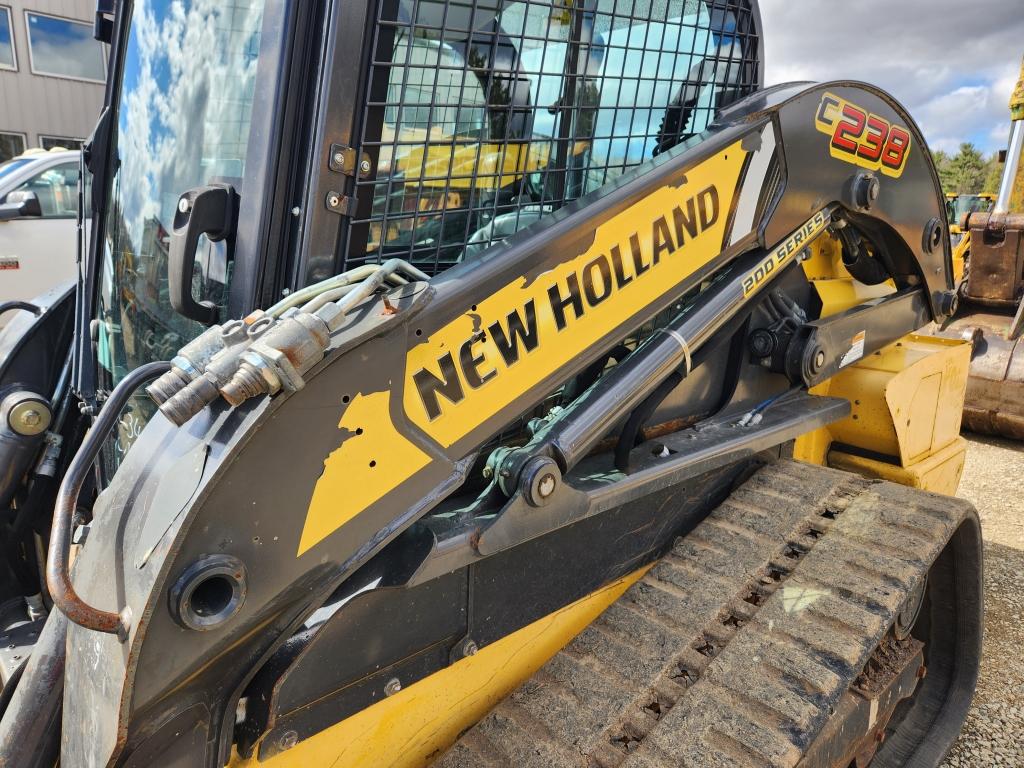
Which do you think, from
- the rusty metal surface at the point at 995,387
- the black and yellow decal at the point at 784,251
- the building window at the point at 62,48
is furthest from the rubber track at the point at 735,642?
the building window at the point at 62,48

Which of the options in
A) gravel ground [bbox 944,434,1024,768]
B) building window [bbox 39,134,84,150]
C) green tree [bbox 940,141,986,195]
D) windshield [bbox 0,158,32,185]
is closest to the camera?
gravel ground [bbox 944,434,1024,768]

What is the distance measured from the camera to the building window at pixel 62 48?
1266cm

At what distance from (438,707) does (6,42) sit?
14685 millimetres

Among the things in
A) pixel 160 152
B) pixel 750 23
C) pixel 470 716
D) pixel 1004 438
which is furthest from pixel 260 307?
pixel 1004 438

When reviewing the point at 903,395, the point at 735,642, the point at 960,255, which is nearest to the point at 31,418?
the point at 735,642

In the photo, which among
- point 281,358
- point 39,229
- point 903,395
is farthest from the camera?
point 39,229

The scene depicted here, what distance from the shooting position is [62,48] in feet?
42.5

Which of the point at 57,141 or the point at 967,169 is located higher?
the point at 967,169

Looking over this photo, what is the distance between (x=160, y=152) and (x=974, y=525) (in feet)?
7.00

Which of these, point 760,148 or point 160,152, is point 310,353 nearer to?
point 160,152

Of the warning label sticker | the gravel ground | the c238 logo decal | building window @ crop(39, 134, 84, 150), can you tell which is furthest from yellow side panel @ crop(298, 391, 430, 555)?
building window @ crop(39, 134, 84, 150)

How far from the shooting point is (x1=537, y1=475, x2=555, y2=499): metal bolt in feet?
4.47

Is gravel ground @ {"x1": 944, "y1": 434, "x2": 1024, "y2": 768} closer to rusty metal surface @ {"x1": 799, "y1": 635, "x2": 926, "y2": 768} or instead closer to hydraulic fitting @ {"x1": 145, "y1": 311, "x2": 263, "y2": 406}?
rusty metal surface @ {"x1": 799, "y1": 635, "x2": 926, "y2": 768}

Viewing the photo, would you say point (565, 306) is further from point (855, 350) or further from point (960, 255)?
point (960, 255)
